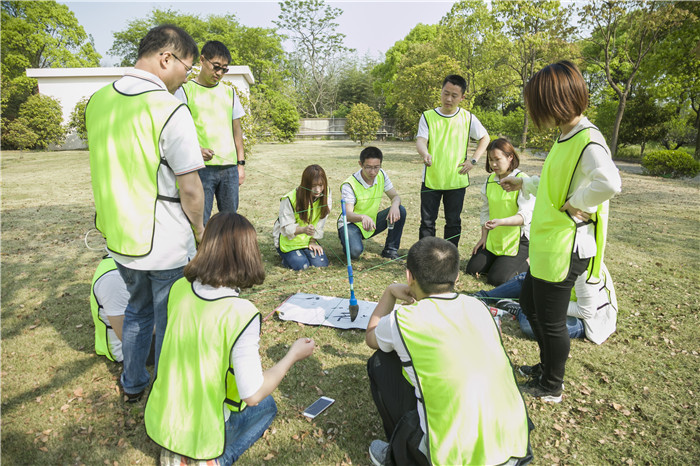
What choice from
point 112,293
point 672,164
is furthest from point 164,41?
point 672,164

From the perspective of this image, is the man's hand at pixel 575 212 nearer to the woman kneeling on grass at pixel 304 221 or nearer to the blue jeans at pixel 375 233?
the woman kneeling on grass at pixel 304 221

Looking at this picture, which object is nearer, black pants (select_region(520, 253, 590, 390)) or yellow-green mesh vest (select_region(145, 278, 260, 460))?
yellow-green mesh vest (select_region(145, 278, 260, 460))

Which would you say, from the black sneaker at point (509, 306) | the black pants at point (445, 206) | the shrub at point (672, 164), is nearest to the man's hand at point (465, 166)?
the black pants at point (445, 206)

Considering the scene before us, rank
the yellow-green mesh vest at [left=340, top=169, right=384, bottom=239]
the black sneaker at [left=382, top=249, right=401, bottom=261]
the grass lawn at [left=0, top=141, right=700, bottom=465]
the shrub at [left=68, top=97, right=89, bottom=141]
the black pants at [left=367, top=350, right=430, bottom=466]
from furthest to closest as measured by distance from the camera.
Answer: the shrub at [left=68, top=97, right=89, bottom=141] < the black sneaker at [left=382, top=249, right=401, bottom=261] < the yellow-green mesh vest at [left=340, top=169, right=384, bottom=239] < the grass lawn at [left=0, top=141, right=700, bottom=465] < the black pants at [left=367, top=350, right=430, bottom=466]

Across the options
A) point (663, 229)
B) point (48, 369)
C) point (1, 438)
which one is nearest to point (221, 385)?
point (1, 438)

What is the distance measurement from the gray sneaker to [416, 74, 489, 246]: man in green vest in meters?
3.07

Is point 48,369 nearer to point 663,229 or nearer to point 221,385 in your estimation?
point 221,385

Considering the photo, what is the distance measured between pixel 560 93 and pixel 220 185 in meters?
3.21

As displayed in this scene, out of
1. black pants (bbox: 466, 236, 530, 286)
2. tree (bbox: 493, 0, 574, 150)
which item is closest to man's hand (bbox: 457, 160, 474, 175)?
black pants (bbox: 466, 236, 530, 286)

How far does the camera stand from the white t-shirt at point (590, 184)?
6.77 feet

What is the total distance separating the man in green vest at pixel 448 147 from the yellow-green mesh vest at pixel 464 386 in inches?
122

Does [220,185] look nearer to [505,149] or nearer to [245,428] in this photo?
[245,428]

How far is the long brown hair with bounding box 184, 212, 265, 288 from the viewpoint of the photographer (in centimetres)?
183

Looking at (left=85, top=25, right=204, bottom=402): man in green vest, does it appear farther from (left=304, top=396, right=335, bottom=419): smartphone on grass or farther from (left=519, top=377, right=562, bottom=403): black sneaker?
(left=519, top=377, right=562, bottom=403): black sneaker
